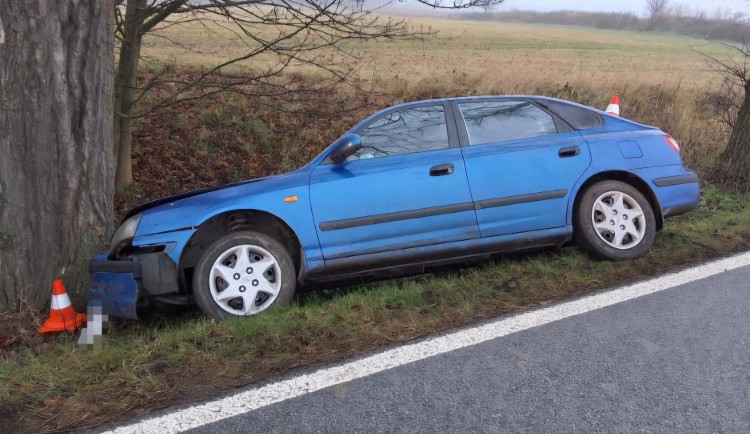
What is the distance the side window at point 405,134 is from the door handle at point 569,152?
3.08 ft

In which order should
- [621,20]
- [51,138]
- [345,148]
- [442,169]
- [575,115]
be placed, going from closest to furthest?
1. [51,138]
2. [345,148]
3. [442,169]
4. [575,115]
5. [621,20]

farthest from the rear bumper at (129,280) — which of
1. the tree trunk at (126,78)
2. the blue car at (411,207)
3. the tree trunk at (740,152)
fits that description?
the tree trunk at (740,152)

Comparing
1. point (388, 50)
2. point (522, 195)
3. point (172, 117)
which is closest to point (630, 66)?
point (388, 50)

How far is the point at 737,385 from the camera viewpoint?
3.03m

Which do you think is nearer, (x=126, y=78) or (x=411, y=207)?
(x=411, y=207)

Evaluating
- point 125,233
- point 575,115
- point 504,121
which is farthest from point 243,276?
point 575,115

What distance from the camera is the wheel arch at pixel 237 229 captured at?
14.9 ft

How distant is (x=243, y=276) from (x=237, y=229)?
1.33 feet

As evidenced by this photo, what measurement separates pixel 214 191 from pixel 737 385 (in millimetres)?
3689

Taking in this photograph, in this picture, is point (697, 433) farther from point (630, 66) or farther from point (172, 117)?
point (630, 66)

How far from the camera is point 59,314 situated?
4.26 metres

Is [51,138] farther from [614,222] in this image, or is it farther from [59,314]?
[614,222]

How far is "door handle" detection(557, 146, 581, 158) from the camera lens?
16.5 feet

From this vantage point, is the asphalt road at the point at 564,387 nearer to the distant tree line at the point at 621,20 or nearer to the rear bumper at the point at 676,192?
the rear bumper at the point at 676,192
